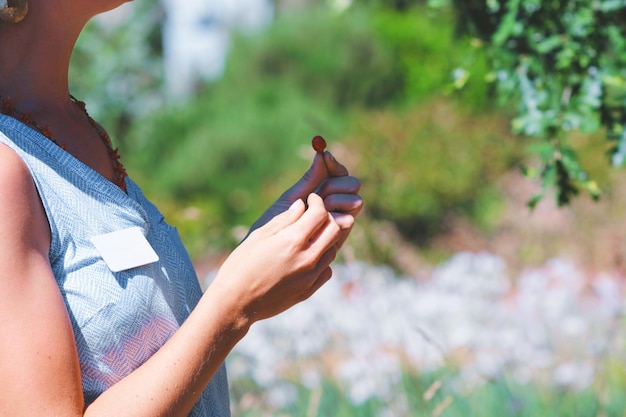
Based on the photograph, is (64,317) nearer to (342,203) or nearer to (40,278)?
(40,278)

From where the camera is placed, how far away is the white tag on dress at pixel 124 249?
1.22 metres

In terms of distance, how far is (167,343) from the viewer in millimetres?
1207

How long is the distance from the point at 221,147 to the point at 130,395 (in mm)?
8945

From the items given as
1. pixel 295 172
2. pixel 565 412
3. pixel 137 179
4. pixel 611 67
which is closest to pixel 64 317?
pixel 611 67

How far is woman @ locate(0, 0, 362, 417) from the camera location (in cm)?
109

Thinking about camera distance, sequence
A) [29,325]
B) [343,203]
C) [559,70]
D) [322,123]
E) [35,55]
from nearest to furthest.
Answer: [29,325] → [35,55] → [343,203] → [559,70] → [322,123]

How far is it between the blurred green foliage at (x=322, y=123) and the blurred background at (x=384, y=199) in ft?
0.09

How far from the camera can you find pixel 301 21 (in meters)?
11.7

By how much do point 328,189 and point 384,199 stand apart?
6719 mm

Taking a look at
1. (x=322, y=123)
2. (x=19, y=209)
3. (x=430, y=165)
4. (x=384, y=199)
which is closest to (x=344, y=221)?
(x=19, y=209)

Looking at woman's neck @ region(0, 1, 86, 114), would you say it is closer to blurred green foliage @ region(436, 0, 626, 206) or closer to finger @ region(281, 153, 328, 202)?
finger @ region(281, 153, 328, 202)

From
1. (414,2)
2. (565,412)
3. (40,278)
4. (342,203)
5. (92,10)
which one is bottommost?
(414,2)

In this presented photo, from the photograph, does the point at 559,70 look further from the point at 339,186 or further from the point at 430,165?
the point at 430,165

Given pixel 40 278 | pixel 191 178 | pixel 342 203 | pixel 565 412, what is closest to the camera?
pixel 40 278
